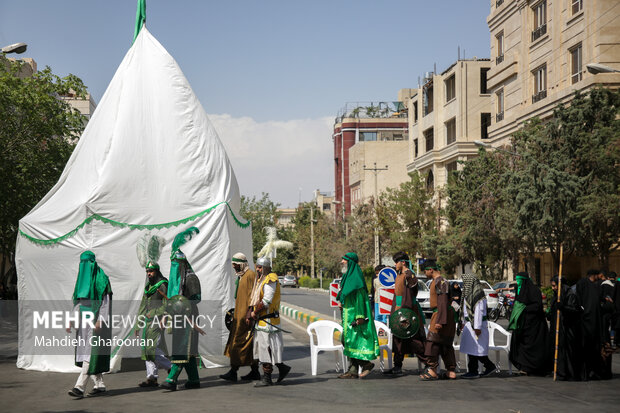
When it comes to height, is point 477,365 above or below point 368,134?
below

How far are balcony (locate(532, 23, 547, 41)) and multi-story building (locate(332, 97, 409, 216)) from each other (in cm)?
5030

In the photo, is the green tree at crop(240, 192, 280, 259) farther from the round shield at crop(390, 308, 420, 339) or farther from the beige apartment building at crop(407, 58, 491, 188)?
the round shield at crop(390, 308, 420, 339)

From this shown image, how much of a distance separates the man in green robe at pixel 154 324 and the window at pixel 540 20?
3216 centimetres

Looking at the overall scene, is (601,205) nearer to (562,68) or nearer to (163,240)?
(562,68)

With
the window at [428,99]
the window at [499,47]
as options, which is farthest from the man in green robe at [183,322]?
the window at [428,99]

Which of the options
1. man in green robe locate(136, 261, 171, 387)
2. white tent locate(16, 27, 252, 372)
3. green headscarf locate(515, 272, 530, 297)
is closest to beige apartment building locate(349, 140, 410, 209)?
white tent locate(16, 27, 252, 372)

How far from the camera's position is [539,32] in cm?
4019

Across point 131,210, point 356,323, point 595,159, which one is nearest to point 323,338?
point 356,323

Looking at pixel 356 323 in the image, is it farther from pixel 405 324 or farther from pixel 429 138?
pixel 429 138

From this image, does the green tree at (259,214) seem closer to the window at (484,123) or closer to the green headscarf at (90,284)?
the window at (484,123)

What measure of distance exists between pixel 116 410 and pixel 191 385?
1.88 m

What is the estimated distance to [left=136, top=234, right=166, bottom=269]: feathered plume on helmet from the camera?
46.7 ft

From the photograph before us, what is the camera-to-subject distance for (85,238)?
561 inches

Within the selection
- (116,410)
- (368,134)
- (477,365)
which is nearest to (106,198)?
(116,410)
